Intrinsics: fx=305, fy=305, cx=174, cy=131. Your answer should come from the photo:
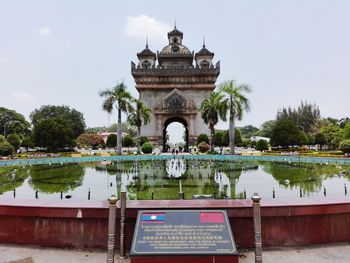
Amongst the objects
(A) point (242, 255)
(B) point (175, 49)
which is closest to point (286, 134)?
(B) point (175, 49)

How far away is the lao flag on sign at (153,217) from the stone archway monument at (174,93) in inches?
2136

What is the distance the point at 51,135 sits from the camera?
169 feet

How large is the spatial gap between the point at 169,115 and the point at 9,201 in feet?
176

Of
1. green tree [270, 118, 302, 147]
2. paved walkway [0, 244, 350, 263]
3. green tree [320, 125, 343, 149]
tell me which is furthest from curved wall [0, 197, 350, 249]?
green tree [320, 125, 343, 149]

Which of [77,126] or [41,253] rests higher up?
[77,126]

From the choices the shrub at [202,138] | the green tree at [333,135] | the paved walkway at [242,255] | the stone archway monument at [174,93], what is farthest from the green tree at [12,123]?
the paved walkway at [242,255]

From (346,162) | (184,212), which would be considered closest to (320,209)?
(184,212)

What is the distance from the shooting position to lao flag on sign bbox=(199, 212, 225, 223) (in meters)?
5.60

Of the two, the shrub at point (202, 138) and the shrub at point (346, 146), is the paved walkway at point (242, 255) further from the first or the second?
the shrub at point (202, 138)

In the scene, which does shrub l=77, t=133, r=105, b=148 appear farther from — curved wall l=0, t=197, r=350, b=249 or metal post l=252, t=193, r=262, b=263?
metal post l=252, t=193, r=262, b=263

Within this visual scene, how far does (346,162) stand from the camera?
3038 centimetres

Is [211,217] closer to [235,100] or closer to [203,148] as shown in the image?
[235,100]

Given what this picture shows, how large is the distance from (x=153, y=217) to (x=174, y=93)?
55.5 meters

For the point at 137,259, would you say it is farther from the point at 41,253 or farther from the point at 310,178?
the point at 310,178
